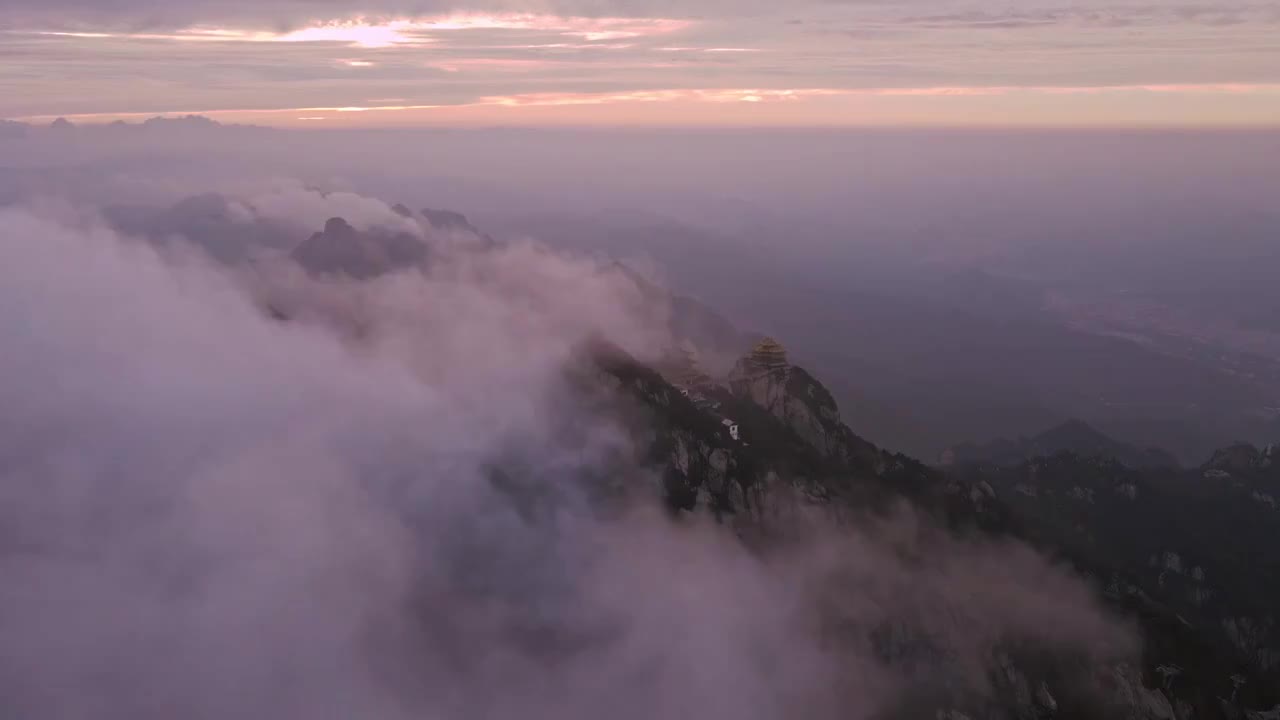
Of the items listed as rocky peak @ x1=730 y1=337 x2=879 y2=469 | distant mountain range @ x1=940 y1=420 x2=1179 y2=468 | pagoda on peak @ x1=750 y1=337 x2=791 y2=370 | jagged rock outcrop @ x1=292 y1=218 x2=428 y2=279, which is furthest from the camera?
jagged rock outcrop @ x1=292 y1=218 x2=428 y2=279

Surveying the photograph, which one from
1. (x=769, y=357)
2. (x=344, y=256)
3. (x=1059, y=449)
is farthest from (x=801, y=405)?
(x=344, y=256)

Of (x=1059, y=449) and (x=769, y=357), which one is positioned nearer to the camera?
(x=769, y=357)

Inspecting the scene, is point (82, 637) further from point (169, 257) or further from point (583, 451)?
point (169, 257)

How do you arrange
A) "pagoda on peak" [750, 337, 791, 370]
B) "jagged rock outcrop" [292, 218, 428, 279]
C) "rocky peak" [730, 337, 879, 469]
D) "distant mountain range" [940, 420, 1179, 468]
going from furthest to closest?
1. "jagged rock outcrop" [292, 218, 428, 279]
2. "distant mountain range" [940, 420, 1179, 468]
3. "pagoda on peak" [750, 337, 791, 370]
4. "rocky peak" [730, 337, 879, 469]

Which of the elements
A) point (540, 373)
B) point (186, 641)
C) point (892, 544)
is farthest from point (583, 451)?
point (186, 641)

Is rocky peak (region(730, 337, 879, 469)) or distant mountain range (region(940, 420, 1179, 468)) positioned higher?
rocky peak (region(730, 337, 879, 469))

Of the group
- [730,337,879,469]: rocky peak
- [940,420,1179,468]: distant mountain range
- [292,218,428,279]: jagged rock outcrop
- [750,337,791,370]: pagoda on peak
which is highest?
[750,337,791,370]: pagoda on peak

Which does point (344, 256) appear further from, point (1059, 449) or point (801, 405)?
point (1059, 449)

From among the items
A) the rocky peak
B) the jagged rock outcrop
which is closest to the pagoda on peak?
the rocky peak

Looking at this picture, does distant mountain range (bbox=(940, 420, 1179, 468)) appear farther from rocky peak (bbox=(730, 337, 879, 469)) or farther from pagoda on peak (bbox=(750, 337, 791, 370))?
rocky peak (bbox=(730, 337, 879, 469))
